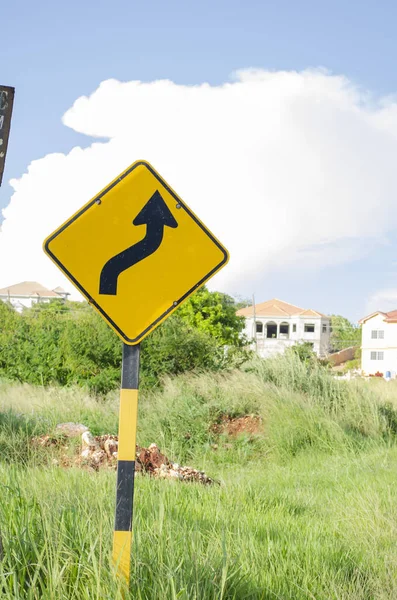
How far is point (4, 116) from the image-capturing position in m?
3.79

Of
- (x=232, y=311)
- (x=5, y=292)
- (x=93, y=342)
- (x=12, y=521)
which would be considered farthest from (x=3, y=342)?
(x=5, y=292)

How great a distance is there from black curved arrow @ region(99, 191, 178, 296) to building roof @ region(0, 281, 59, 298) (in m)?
120

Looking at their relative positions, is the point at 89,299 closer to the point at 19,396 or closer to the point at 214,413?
the point at 214,413

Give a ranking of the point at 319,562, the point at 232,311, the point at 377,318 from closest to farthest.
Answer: the point at 319,562 < the point at 232,311 < the point at 377,318

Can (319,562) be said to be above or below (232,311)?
below

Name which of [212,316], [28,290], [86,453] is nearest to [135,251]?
[86,453]

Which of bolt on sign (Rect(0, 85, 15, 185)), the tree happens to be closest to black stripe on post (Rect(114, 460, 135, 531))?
bolt on sign (Rect(0, 85, 15, 185))

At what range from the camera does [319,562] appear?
4.38 metres

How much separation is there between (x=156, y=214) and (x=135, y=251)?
232 millimetres

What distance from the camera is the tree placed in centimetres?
3934

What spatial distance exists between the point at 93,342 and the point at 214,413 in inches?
232

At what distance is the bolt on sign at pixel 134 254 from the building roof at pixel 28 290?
120 m

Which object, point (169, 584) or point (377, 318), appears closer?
point (169, 584)

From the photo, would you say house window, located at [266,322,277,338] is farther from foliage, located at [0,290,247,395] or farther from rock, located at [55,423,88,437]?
rock, located at [55,423,88,437]
